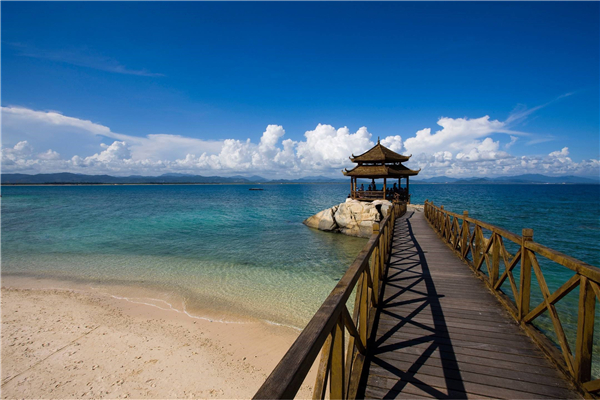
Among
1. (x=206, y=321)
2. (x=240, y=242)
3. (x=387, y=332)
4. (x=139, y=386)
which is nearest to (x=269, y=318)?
(x=206, y=321)

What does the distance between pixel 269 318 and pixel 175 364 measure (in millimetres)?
2575

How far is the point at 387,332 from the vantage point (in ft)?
12.4

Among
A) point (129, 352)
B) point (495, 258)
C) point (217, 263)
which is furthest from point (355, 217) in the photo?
point (129, 352)

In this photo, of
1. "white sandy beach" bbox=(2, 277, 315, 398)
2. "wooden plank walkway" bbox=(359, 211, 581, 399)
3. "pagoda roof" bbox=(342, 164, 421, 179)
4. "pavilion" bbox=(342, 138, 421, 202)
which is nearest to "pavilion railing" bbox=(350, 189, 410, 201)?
"pavilion" bbox=(342, 138, 421, 202)

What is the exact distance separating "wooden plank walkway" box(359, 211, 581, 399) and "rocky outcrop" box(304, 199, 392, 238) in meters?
12.4

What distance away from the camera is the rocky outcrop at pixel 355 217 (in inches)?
709

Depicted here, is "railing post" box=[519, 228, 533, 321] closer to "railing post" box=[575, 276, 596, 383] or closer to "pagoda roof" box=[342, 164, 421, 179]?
"railing post" box=[575, 276, 596, 383]

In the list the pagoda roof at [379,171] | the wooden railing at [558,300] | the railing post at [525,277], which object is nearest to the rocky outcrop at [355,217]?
the pagoda roof at [379,171]

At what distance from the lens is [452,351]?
330 cm

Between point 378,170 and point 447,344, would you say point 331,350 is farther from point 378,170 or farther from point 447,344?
point 378,170

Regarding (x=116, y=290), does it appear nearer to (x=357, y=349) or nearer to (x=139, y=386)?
(x=139, y=386)

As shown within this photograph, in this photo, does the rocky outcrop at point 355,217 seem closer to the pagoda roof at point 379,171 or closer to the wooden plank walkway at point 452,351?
the pagoda roof at point 379,171

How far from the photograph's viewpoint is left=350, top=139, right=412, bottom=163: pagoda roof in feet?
73.0

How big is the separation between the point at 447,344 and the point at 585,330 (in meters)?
1.37
